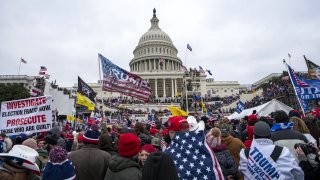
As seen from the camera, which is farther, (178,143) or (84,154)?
(84,154)

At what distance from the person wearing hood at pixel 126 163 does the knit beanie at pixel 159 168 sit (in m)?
0.46

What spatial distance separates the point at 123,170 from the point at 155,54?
10027cm

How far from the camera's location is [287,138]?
4719 millimetres

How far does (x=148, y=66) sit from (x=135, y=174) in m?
99.7

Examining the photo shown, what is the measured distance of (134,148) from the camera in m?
3.74

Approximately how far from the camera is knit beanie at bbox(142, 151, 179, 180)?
306 centimetres

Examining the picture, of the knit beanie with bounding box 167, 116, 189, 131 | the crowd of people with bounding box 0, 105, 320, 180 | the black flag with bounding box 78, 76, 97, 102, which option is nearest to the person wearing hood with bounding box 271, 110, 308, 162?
the crowd of people with bounding box 0, 105, 320, 180

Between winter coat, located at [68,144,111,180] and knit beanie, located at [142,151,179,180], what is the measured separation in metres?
1.65

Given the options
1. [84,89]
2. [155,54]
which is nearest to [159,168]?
[84,89]

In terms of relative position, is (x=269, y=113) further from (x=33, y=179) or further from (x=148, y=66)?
(x=148, y=66)

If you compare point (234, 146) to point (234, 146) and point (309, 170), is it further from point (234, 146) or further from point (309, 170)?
point (309, 170)

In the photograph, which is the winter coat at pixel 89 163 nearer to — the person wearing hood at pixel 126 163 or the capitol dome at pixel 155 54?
the person wearing hood at pixel 126 163

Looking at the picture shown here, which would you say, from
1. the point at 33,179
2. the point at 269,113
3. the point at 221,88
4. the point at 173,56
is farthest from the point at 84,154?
the point at 173,56

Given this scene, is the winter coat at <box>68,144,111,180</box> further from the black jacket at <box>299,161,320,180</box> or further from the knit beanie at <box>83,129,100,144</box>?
the black jacket at <box>299,161,320,180</box>
